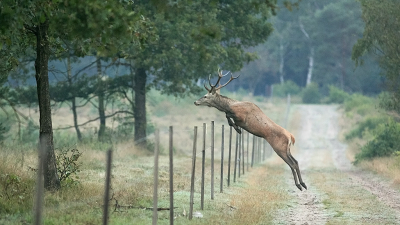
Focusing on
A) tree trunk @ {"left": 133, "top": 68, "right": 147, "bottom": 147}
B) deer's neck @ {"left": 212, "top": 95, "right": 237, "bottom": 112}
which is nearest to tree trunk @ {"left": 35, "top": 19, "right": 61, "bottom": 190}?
deer's neck @ {"left": 212, "top": 95, "right": 237, "bottom": 112}

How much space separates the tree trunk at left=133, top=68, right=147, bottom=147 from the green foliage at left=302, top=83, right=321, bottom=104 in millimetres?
47787

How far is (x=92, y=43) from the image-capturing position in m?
11.8

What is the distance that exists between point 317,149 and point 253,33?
51.2ft

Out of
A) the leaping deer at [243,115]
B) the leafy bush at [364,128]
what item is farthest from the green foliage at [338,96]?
the leaping deer at [243,115]

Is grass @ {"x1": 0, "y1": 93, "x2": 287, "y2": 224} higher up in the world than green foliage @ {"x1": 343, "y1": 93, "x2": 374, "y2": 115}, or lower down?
lower down

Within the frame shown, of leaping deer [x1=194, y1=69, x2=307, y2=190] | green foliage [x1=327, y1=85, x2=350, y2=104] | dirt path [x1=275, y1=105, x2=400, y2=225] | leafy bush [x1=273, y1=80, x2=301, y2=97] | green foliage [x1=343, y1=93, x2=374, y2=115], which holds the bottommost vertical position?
dirt path [x1=275, y1=105, x2=400, y2=225]

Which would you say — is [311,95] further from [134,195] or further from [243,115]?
[134,195]

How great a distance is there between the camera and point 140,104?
92.9ft

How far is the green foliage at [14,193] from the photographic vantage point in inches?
426

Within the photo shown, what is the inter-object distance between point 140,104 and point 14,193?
17.0m

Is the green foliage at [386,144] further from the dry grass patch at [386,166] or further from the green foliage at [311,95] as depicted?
the green foliage at [311,95]

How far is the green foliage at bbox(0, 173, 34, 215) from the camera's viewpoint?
1081 cm

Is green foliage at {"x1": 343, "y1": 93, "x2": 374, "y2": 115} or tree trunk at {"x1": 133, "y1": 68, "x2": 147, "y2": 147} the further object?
green foliage at {"x1": 343, "y1": 93, "x2": 374, "y2": 115}

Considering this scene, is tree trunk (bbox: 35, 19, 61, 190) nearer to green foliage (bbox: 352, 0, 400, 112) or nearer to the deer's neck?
the deer's neck
